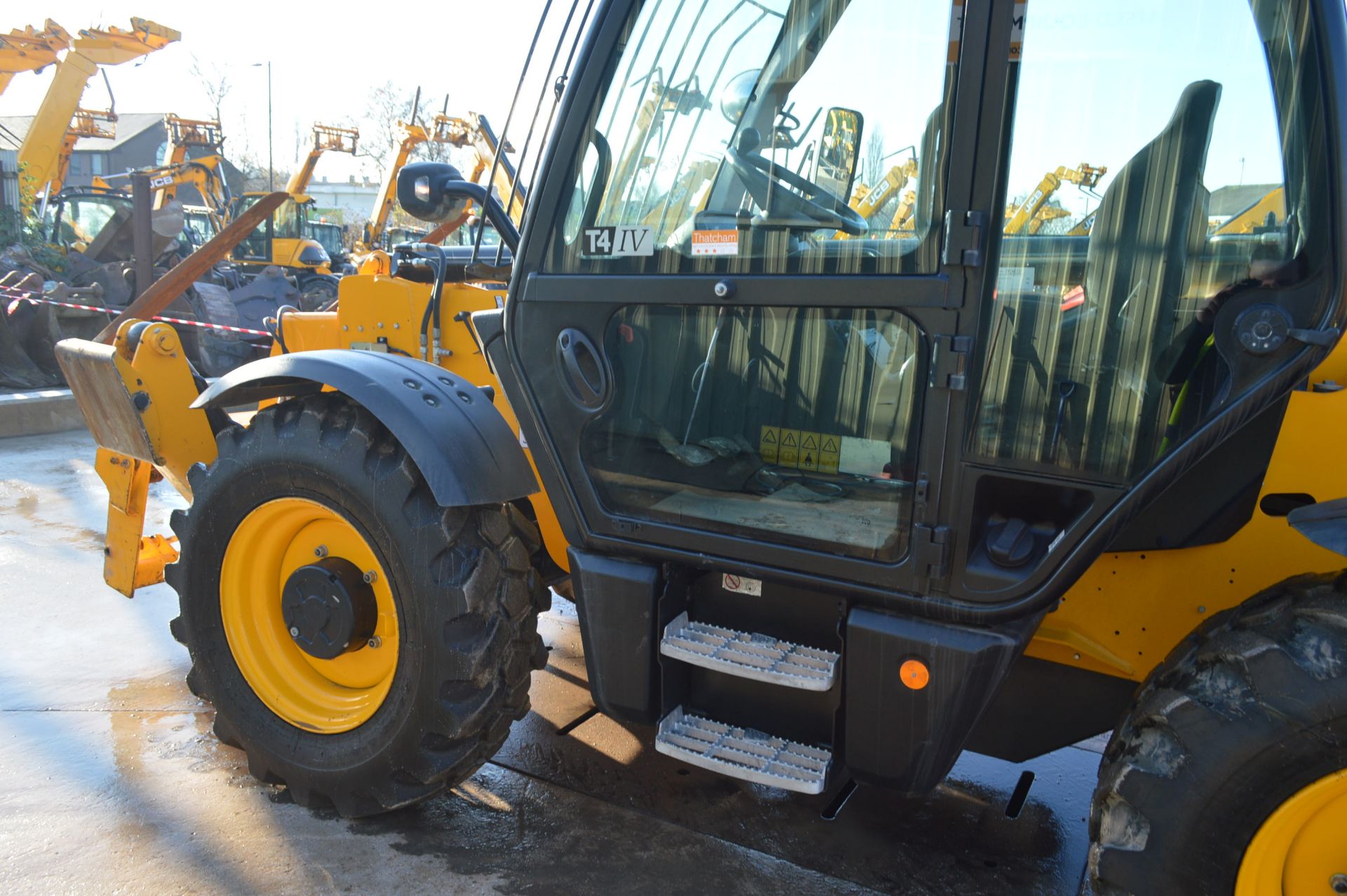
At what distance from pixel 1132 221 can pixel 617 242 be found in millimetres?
1107

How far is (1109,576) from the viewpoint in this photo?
222 centimetres

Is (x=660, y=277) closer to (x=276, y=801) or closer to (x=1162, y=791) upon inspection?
(x=1162, y=791)

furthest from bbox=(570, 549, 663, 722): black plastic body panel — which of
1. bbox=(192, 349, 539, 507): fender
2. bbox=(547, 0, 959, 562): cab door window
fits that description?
bbox=(192, 349, 539, 507): fender

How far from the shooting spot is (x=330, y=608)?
270 cm

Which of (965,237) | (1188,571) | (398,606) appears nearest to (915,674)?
(1188,571)

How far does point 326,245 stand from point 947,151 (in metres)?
22.0

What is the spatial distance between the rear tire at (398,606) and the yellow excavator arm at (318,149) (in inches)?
691

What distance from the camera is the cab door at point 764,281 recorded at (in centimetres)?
196

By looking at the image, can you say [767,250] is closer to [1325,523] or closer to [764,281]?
[764,281]

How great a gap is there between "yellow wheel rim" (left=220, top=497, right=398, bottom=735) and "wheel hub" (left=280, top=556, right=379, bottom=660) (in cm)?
4

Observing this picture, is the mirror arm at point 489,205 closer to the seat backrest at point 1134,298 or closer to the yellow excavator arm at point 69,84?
the seat backrest at point 1134,298

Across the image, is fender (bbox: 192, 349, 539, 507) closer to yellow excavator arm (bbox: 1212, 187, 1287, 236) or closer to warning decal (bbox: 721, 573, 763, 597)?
warning decal (bbox: 721, 573, 763, 597)

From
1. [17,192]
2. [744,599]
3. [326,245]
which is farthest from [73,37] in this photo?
[744,599]

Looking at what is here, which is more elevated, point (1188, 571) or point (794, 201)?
point (794, 201)
